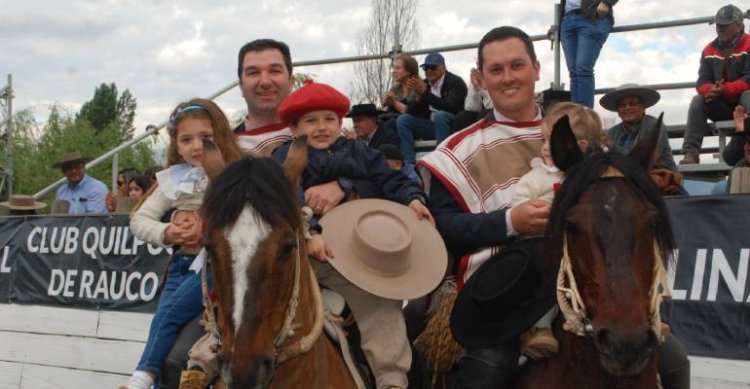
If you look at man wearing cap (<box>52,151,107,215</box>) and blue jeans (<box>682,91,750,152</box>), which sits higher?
blue jeans (<box>682,91,750,152</box>)

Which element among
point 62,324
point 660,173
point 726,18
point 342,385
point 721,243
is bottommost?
point 62,324

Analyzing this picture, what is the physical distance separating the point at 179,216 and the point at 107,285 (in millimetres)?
4801

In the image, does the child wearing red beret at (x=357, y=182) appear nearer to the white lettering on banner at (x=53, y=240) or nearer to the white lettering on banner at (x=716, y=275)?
the white lettering on banner at (x=716, y=275)

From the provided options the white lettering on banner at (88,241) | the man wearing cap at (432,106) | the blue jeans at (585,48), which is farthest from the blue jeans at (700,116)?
the white lettering on banner at (88,241)

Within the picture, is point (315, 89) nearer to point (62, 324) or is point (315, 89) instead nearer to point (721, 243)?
point (721, 243)

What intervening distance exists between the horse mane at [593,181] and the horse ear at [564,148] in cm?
11

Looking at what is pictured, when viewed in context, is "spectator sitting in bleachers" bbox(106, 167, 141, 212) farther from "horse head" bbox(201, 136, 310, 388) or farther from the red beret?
"horse head" bbox(201, 136, 310, 388)

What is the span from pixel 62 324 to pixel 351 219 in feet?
19.9

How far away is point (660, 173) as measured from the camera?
555cm

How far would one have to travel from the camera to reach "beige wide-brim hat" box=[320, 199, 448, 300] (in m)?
4.08

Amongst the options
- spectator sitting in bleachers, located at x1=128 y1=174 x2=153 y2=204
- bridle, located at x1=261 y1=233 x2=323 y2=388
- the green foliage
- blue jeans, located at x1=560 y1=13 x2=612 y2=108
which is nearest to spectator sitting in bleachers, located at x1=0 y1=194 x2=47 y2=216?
spectator sitting in bleachers, located at x1=128 y1=174 x2=153 y2=204

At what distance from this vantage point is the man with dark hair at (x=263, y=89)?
5207 mm

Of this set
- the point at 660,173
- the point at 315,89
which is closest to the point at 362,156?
the point at 315,89

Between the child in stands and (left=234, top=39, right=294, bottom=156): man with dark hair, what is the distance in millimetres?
500
